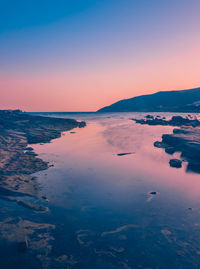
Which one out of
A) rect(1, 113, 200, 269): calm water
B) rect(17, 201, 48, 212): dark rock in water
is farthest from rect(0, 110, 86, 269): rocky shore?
rect(1, 113, 200, 269): calm water

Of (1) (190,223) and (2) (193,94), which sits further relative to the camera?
(2) (193,94)

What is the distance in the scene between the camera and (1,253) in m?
6.01

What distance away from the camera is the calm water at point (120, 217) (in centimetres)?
604

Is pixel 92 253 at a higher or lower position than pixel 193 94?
lower

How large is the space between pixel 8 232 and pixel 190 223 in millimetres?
7392

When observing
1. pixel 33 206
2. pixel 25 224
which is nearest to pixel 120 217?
pixel 25 224

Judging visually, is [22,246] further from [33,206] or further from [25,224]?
[33,206]

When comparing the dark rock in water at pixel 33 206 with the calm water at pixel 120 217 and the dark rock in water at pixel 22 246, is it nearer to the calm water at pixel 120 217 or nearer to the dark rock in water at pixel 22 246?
the calm water at pixel 120 217

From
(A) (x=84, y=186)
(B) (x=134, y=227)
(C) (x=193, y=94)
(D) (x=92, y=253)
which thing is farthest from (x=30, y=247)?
(C) (x=193, y=94)

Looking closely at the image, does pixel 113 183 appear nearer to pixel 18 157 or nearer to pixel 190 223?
pixel 190 223

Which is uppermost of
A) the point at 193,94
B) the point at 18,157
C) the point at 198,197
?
the point at 193,94

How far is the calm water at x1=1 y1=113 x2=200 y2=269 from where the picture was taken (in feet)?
19.8

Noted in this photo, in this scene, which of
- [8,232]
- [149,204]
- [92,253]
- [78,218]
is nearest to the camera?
[92,253]

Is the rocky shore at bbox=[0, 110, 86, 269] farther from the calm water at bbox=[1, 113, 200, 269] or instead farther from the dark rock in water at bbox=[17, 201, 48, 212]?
the calm water at bbox=[1, 113, 200, 269]
